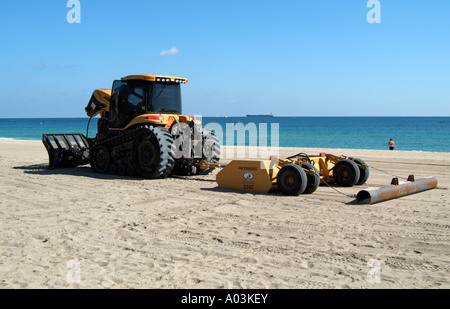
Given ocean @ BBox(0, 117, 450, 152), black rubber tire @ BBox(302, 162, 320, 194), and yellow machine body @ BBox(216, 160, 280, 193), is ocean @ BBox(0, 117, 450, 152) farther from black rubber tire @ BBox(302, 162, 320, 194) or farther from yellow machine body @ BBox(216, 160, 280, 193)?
black rubber tire @ BBox(302, 162, 320, 194)

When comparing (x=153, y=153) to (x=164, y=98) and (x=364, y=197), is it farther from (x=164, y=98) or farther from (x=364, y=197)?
(x=364, y=197)

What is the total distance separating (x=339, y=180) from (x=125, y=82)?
20.6 ft

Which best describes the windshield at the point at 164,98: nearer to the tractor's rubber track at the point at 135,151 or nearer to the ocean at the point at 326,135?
the tractor's rubber track at the point at 135,151

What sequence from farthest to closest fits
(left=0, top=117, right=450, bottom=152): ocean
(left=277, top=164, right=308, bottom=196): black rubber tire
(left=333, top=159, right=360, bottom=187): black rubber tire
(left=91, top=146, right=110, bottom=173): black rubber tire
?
(left=0, top=117, right=450, bottom=152): ocean, (left=91, top=146, right=110, bottom=173): black rubber tire, (left=333, top=159, right=360, bottom=187): black rubber tire, (left=277, top=164, right=308, bottom=196): black rubber tire

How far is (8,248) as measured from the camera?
5.53m

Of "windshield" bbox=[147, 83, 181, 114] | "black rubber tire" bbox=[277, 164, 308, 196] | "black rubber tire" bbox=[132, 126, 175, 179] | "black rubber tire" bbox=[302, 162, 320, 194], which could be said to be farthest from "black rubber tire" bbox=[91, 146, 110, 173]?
A: "black rubber tire" bbox=[302, 162, 320, 194]

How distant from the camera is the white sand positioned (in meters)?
4.58

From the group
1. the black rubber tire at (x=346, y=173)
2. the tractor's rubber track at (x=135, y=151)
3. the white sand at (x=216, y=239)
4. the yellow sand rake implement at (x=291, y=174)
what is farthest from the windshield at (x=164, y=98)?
the black rubber tire at (x=346, y=173)

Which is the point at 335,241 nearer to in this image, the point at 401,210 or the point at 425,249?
the point at 425,249

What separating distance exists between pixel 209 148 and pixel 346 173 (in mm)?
3815

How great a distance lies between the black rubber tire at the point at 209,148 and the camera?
1197 centimetres

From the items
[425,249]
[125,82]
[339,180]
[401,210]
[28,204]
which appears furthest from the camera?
[125,82]

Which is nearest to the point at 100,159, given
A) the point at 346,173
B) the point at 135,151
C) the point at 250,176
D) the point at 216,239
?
the point at 135,151
